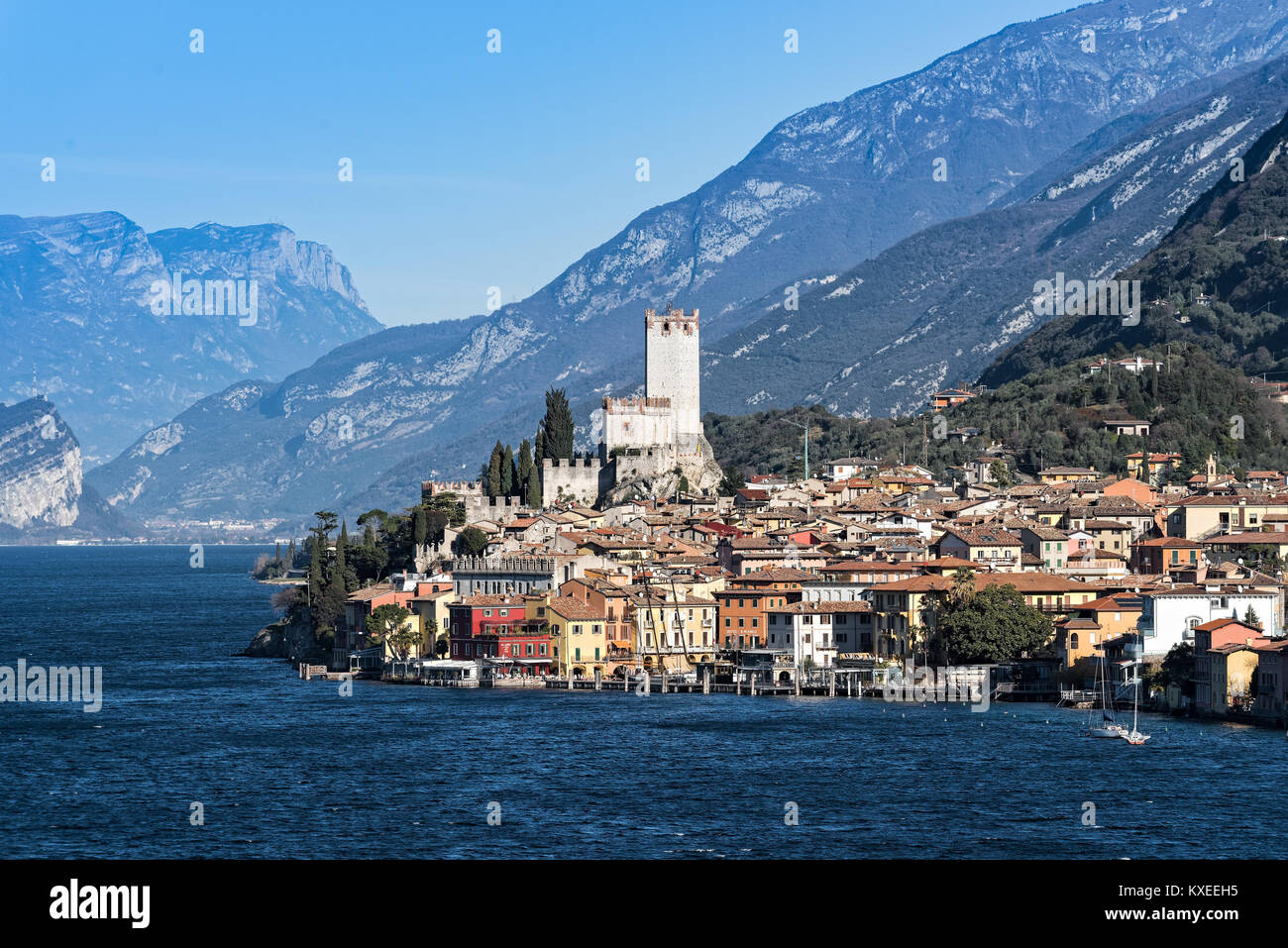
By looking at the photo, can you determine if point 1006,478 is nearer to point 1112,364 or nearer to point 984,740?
point 1112,364

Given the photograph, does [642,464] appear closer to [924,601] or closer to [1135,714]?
[924,601]

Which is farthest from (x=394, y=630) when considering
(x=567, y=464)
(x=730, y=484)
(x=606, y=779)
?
(x=730, y=484)

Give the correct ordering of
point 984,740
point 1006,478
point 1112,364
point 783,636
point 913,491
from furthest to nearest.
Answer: point 1112,364
point 1006,478
point 913,491
point 783,636
point 984,740

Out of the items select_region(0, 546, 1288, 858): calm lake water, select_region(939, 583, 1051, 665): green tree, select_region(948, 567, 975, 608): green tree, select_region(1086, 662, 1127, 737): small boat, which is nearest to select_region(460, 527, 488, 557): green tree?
select_region(0, 546, 1288, 858): calm lake water

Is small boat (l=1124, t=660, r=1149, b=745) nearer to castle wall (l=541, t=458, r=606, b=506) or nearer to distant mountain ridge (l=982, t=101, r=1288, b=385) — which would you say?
castle wall (l=541, t=458, r=606, b=506)

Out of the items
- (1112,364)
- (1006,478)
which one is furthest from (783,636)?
(1112,364)

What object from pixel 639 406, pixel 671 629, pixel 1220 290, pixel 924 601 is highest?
pixel 1220 290
